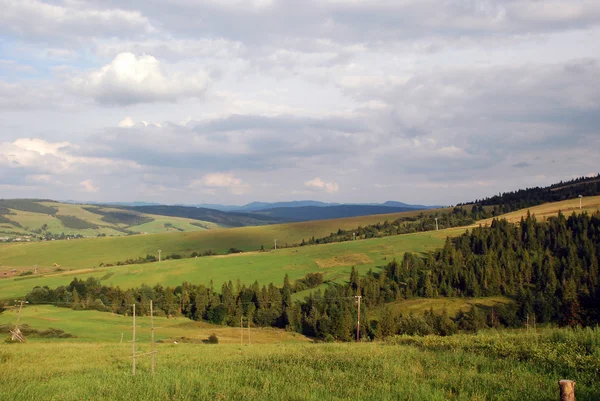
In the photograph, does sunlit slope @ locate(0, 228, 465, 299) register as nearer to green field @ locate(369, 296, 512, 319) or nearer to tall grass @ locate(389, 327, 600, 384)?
green field @ locate(369, 296, 512, 319)

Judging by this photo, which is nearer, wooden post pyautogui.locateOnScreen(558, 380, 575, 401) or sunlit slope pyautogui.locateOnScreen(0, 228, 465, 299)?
wooden post pyautogui.locateOnScreen(558, 380, 575, 401)

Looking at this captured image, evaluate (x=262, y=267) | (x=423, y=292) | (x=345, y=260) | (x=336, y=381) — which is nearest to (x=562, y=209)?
(x=345, y=260)

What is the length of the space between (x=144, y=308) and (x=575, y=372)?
109m

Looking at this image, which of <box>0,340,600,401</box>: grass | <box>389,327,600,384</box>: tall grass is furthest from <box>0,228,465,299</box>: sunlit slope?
<box>0,340,600,401</box>: grass

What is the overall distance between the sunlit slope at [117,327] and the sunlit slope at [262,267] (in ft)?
84.6

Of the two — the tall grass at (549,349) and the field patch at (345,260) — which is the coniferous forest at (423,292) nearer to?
the field patch at (345,260)

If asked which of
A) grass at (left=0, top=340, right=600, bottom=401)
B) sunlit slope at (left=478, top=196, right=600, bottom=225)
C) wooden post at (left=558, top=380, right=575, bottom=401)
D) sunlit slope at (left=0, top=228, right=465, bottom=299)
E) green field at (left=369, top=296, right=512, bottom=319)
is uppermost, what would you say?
sunlit slope at (left=478, top=196, right=600, bottom=225)

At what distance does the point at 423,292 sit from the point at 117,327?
242 feet

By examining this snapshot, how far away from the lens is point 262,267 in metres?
149

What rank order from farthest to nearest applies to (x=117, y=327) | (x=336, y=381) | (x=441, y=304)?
1. (x=441, y=304)
2. (x=117, y=327)
3. (x=336, y=381)

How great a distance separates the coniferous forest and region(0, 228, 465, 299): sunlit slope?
7324mm

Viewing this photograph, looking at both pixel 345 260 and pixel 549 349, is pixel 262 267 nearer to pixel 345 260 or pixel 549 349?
pixel 345 260

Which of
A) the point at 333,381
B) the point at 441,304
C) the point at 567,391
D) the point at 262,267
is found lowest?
the point at 441,304

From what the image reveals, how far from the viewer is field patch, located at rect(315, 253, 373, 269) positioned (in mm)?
145000
